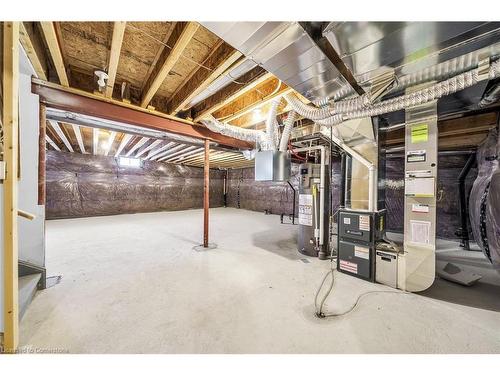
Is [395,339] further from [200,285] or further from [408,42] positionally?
[408,42]

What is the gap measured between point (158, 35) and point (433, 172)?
277cm

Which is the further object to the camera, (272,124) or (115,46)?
(272,124)

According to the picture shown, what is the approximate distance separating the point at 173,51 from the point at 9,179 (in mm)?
1358

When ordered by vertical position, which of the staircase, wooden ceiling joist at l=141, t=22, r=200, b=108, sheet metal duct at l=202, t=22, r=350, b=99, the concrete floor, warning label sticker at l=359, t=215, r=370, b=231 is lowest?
the concrete floor

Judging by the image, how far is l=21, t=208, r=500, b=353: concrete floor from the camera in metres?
1.27

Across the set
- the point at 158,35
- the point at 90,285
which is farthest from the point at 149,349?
the point at 158,35

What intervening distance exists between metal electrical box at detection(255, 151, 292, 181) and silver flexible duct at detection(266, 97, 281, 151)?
0.12m

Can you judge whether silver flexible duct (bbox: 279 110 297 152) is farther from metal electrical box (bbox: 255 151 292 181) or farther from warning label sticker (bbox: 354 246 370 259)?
warning label sticker (bbox: 354 246 370 259)

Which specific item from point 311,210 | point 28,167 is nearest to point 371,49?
point 311,210

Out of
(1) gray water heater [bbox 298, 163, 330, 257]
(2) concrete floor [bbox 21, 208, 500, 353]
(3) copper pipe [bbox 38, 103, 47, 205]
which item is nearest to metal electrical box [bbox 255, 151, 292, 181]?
(1) gray water heater [bbox 298, 163, 330, 257]

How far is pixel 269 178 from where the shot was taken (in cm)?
272

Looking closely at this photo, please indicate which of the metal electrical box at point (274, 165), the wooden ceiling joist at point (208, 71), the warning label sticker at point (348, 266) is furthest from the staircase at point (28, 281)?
the warning label sticker at point (348, 266)

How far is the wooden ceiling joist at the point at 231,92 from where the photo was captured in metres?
1.82

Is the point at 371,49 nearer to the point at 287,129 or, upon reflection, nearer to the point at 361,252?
the point at 287,129
